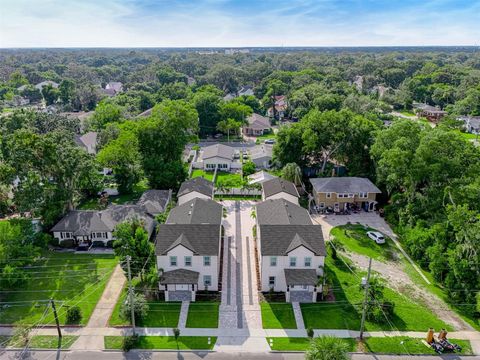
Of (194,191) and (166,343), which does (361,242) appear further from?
(166,343)

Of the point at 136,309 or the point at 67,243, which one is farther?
the point at 67,243

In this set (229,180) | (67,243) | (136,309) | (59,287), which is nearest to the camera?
(136,309)

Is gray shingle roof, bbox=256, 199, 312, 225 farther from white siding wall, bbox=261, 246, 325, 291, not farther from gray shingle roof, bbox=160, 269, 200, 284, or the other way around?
gray shingle roof, bbox=160, 269, 200, 284

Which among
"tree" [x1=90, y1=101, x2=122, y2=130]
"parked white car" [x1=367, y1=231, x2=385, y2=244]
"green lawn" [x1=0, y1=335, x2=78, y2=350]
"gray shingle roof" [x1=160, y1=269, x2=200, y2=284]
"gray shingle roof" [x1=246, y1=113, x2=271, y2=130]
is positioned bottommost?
"green lawn" [x1=0, y1=335, x2=78, y2=350]

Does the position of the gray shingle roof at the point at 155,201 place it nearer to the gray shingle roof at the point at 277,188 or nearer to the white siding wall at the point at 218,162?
the gray shingle roof at the point at 277,188

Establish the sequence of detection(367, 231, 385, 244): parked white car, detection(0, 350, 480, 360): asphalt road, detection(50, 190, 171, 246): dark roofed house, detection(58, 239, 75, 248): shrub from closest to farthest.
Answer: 1. detection(0, 350, 480, 360): asphalt road
2. detection(58, 239, 75, 248): shrub
3. detection(50, 190, 171, 246): dark roofed house
4. detection(367, 231, 385, 244): parked white car

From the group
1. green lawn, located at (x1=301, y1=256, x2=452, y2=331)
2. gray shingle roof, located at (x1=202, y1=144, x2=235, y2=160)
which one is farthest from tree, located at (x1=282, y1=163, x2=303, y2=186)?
green lawn, located at (x1=301, y1=256, x2=452, y2=331)

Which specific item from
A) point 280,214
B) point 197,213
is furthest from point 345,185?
point 197,213
